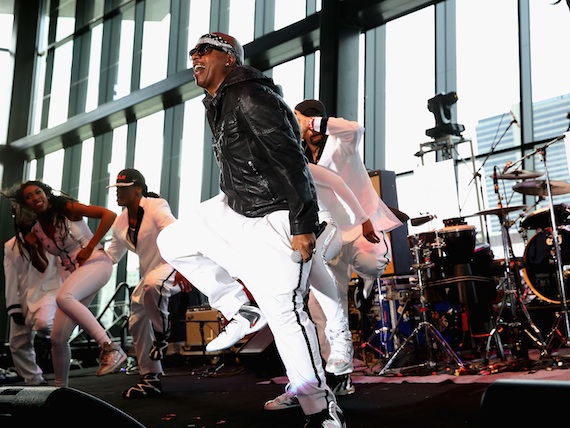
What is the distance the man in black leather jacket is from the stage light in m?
5.42

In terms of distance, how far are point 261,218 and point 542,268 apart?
4351 millimetres

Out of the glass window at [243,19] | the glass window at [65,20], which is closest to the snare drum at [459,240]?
the glass window at [243,19]

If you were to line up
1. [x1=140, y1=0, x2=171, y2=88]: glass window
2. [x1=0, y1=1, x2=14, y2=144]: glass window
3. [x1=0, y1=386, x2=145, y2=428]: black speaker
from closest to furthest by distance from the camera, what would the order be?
[x1=0, y1=386, x2=145, y2=428]: black speaker < [x1=140, y1=0, x2=171, y2=88]: glass window < [x1=0, y1=1, x2=14, y2=144]: glass window

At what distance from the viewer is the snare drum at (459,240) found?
19.1 feet

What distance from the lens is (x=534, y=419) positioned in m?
1.18

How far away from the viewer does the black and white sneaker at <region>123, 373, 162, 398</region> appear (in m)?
4.58

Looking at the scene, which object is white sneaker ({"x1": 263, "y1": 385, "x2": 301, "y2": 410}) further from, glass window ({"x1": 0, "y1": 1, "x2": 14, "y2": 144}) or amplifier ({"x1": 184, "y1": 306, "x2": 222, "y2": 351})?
glass window ({"x1": 0, "y1": 1, "x2": 14, "y2": 144})

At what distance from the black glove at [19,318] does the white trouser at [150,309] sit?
1.97 meters

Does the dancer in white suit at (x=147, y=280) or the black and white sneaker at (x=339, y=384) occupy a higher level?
the dancer in white suit at (x=147, y=280)

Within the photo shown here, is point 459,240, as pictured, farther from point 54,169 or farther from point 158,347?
point 54,169

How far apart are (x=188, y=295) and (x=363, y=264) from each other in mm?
5768

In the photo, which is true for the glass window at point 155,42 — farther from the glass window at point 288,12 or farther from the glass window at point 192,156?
the glass window at point 288,12

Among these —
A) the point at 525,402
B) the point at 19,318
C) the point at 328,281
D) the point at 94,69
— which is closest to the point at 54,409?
the point at 525,402

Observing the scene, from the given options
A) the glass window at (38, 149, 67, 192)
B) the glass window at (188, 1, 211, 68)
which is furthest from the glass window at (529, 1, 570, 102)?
the glass window at (38, 149, 67, 192)
